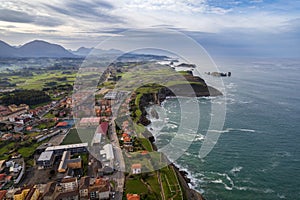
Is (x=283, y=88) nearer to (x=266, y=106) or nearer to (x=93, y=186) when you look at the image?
(x=266, y=106)

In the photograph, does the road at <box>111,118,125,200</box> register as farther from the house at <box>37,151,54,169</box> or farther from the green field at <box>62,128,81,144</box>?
the house at <box>37,151,54,169</box>

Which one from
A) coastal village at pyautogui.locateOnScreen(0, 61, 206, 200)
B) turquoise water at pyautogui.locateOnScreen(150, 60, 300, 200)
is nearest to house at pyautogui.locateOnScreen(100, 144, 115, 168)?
coastal village at pyautogui.locateOnScreen(0, 61, 206, 200)

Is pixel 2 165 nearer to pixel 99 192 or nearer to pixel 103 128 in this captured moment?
pixel 99 192

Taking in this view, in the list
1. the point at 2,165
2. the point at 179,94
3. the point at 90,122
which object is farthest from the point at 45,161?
the point at 179,94

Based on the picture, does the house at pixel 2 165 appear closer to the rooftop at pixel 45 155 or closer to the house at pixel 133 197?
the rooftop at pixel 45 155

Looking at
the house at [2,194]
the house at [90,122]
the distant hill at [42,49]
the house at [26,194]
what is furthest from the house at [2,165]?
the distant hill at [42,49]

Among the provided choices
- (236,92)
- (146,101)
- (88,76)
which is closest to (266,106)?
(236,92)
